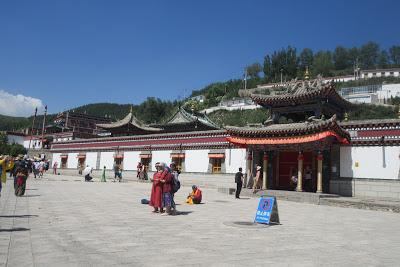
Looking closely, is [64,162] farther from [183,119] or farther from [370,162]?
[370,162]

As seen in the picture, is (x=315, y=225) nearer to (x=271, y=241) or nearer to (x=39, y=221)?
(x=271, y=241)

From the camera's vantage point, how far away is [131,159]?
3278 centimetres

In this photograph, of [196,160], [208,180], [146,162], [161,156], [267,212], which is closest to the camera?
[267,212]

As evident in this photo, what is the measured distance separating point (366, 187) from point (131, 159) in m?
19.8

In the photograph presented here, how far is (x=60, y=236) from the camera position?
7191 mm

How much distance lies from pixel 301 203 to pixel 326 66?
112582 millimetres

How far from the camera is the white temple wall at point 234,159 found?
81.1 ft

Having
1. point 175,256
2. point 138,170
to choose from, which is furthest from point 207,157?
point 175,256

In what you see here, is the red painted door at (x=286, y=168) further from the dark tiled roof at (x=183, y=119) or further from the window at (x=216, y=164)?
the dark tiled roof at (x=183, y=119)

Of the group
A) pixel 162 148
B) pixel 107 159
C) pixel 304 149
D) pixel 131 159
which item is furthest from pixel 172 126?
pixel 304 149

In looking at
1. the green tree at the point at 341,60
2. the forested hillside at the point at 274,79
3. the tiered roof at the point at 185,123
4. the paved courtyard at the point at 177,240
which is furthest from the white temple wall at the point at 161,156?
the green tree at the point at 341,60

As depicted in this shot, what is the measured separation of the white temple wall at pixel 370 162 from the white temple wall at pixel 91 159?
24.5 meters

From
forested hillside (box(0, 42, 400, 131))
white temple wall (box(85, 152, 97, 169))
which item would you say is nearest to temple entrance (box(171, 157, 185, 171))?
white temple wall (box(85, 152, 97, 169))

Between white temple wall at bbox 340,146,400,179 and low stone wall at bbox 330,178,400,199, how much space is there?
27cm
